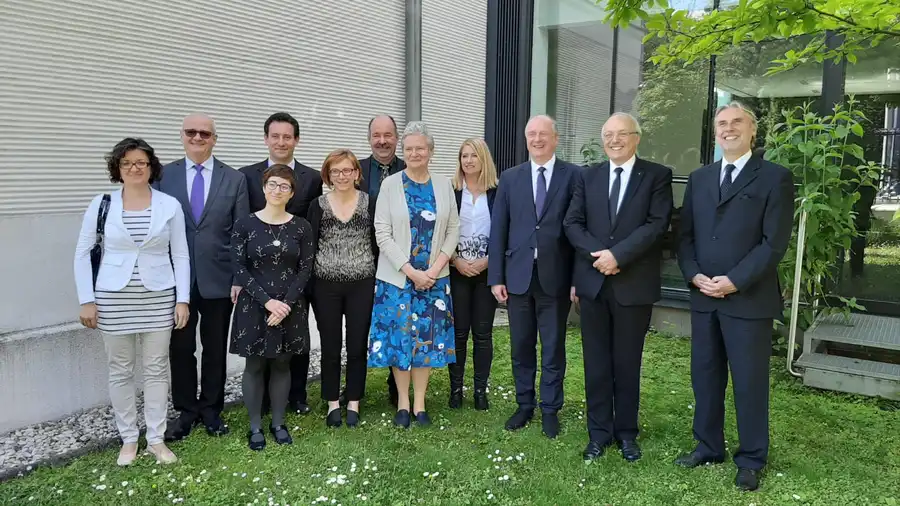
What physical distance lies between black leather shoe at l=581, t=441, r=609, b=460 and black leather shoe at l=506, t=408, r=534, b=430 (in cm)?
50

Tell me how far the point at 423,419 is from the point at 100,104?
3.16 m

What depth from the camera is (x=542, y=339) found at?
395 cm

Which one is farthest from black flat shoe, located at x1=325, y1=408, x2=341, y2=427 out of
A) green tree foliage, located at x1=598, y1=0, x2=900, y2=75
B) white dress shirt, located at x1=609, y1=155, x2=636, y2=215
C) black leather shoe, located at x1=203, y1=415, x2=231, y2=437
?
green tree foliage, located at x1=598, y1=0, x2=900, y2=75

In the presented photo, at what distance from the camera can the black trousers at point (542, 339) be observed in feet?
12.8

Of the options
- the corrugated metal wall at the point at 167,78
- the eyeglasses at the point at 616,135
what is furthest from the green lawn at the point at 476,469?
the corrugated metal wall at the point at 167,78

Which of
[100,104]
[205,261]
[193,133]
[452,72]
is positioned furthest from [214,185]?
[452,72]

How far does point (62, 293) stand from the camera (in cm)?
438


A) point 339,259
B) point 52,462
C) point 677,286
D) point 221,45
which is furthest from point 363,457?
point 677,286

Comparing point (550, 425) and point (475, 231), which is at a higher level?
point (475, 231)

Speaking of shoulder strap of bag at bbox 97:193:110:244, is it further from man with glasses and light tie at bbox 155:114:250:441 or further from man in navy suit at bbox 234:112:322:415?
man in navy suit at bbox 234:112:322:415

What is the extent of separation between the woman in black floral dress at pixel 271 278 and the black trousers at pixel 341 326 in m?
0.22

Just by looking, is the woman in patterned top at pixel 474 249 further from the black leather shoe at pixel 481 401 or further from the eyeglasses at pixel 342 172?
the eyeglasses at pixel 342 172

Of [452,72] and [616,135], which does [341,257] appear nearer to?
[616,135]

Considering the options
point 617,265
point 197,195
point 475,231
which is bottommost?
point 617,265
